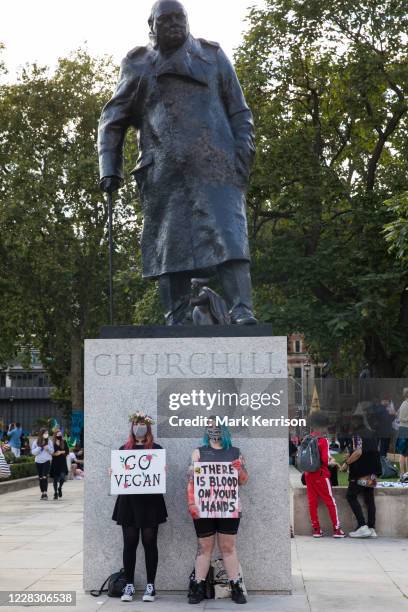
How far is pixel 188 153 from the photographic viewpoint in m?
10.2

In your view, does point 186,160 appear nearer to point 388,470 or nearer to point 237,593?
point 237,593

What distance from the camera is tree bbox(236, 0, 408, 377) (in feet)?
98.7

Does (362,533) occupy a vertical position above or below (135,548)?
below

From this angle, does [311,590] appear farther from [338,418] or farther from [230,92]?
[338,418]

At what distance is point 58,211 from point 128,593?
39.1m

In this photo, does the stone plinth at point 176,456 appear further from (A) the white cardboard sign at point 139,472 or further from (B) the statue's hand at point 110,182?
(B) the statue's hand at point 110,182

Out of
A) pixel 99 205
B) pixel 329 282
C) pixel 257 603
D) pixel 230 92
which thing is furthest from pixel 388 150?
pixel 257 603

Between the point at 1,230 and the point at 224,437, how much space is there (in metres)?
37.0

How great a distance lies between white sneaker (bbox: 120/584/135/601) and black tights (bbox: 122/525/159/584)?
0.19 feet

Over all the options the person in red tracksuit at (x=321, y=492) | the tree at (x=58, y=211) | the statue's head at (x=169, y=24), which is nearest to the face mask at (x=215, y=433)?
the statue's head at (x=169, y=24)

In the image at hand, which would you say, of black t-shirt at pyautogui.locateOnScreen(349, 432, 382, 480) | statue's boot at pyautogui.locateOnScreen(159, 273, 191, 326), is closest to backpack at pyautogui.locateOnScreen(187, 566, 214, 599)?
statue's boot at pyautogui.locateOnScreen(159, 273, 191, 326)

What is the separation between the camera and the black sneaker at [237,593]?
894 cm

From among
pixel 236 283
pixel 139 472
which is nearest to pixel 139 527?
pixel 139 472

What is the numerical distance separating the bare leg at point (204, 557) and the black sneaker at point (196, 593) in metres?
0.04
